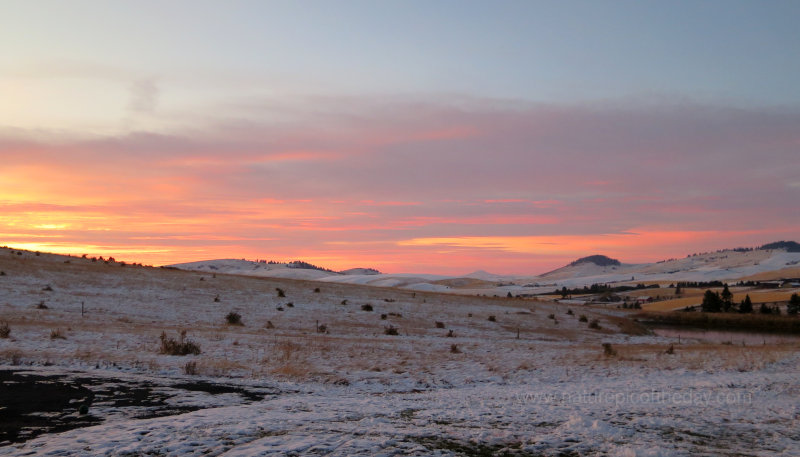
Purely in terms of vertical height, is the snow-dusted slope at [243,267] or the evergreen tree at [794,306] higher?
the snow-dusted slope at [243,267]

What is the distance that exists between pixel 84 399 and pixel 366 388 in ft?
22.8

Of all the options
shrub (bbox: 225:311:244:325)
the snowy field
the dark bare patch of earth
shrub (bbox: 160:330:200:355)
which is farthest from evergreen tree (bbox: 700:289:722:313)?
the dark bare patch of earth

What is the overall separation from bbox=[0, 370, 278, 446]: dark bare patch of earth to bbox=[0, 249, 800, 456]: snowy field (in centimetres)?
10

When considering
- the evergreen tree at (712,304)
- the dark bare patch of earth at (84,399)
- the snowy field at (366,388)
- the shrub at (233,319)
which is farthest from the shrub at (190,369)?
the evergreen tree at (712,304)

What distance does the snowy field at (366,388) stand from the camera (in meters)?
9.00

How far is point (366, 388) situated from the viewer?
15836 mm

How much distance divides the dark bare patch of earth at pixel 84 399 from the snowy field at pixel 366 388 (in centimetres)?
10

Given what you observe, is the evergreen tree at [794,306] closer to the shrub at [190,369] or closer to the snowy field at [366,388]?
the snowy field at [366,388]

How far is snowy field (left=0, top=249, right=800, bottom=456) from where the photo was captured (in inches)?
354

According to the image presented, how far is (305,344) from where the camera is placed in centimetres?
2228

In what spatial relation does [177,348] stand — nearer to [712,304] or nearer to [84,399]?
[84,399]

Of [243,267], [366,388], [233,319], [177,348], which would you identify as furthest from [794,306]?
[243,267]

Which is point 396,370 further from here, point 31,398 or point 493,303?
point 493,303

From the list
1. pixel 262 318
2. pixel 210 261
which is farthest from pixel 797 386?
pixel 210 261
